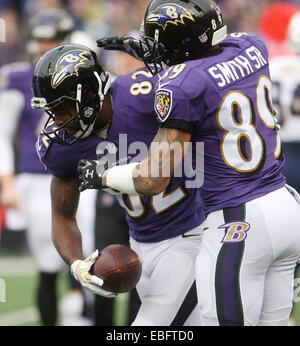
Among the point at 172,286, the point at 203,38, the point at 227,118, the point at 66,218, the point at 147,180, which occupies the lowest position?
the point at 172,286

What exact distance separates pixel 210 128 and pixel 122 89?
615mm

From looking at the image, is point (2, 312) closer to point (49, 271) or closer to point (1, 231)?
point (49, 271)

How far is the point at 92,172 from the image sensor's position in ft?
10.7

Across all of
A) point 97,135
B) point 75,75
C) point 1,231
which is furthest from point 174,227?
point 1,231

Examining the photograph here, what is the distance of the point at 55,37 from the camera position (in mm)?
5766

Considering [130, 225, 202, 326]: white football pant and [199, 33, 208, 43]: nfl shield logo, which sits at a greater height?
[199, 33, 208, 43]: nfl shield logo

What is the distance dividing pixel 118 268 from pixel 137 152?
56 centimetres

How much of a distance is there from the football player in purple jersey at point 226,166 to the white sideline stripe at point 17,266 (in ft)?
14.4

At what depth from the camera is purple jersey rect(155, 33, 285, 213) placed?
311cm

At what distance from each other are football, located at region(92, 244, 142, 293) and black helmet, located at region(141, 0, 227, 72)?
0.87 metres

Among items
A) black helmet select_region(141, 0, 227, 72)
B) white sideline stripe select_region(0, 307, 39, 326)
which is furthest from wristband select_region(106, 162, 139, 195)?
white sideline stripe select_region(0, 307, 39, 326)

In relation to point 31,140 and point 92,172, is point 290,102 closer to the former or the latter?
point 31,140

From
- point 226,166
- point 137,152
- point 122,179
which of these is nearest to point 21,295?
point 137,152

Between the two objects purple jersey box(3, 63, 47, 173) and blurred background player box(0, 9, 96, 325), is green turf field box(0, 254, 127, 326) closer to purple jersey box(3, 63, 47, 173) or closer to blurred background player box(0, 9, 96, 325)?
blurred background player box(0, 9, 96, 325)
